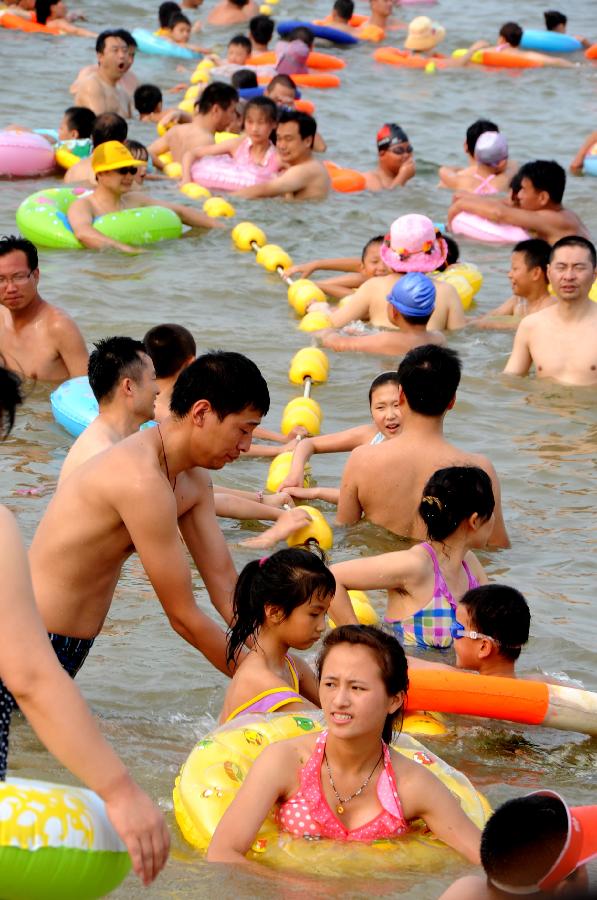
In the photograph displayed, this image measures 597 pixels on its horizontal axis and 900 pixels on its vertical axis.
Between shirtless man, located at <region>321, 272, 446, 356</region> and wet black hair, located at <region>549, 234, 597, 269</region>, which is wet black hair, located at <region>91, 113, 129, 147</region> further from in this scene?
wet black hair, located at <region>549, 234, 597, 269</region>

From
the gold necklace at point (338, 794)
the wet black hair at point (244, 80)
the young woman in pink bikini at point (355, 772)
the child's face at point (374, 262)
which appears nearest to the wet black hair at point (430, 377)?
the young woman in pink bikini at point (355, 772)

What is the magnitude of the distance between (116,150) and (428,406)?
5330 millimetres

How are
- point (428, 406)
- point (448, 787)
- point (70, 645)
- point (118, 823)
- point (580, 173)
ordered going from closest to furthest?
1. point (118, 823)
2. point (448, 787)
3. point (70, 645)
4. point (428, 406)
5. point (580, 173)

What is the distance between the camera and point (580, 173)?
14.9 meters

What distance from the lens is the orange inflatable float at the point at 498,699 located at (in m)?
4.67

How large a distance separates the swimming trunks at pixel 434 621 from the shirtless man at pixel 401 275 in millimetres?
4074

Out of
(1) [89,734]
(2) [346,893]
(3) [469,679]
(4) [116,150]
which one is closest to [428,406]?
(3) [469,679]

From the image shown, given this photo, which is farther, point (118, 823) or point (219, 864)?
point (219, 864)

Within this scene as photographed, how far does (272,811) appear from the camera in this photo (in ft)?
12.7

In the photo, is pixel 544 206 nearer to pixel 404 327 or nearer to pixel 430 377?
pixel 404 327

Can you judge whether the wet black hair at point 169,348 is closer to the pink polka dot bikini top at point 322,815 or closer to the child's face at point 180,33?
the pink polka dot bikini top at point 322,815

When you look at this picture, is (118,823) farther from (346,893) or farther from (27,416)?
(27,416)

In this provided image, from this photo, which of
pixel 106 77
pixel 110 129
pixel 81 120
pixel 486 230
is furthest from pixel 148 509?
pixel 106 77

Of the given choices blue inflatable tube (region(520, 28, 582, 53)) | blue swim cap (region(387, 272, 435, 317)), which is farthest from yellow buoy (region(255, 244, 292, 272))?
blue inflatable tube (region(520, 28, 582, 53))
